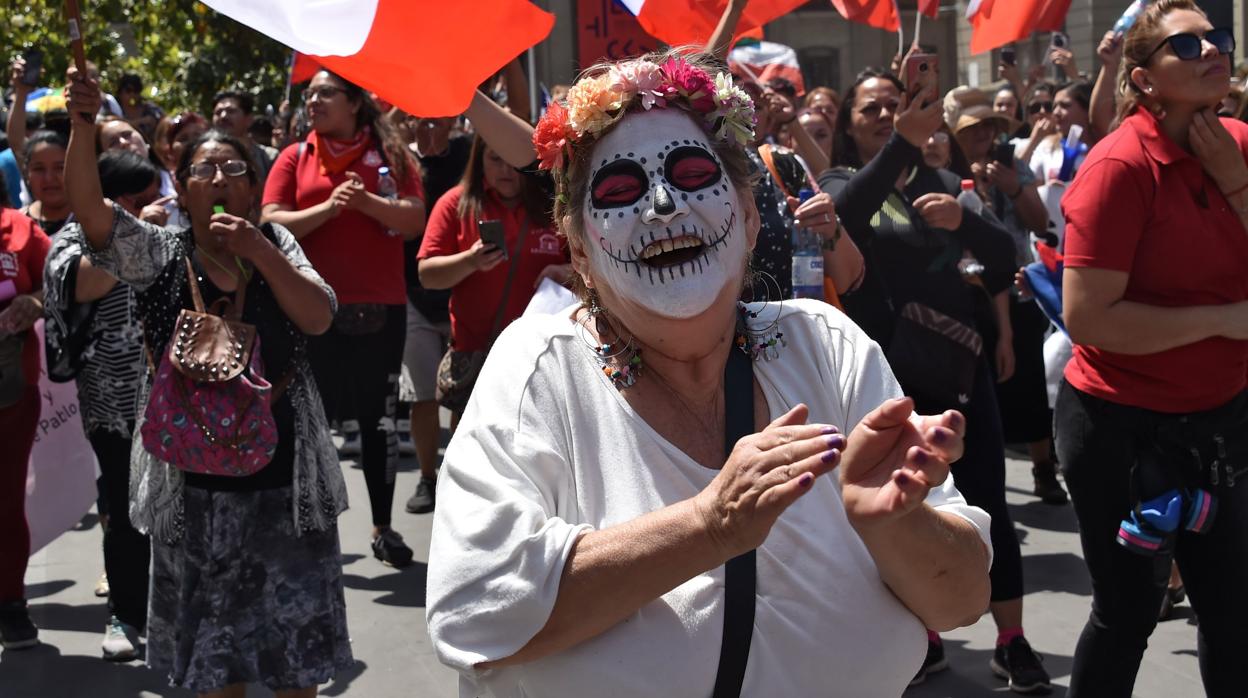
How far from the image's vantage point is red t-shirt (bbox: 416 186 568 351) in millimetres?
5645

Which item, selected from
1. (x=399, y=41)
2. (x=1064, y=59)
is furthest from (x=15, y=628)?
(x=1064, y=59)

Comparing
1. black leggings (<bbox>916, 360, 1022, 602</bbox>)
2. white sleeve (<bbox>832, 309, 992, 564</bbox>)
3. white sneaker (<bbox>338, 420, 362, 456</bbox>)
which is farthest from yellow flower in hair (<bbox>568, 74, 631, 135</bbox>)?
white sneaker (<bbox>338, 420, 362, 456</bbox>)

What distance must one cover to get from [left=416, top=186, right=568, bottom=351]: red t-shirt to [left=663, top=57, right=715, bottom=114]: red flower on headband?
3.11m

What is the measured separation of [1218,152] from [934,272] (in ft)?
4.81

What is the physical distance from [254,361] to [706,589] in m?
2.28

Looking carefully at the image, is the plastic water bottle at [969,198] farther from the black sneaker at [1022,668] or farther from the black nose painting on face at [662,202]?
the black nose painting on face at [662,202]

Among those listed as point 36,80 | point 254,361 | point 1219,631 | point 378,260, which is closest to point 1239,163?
point 1219,631

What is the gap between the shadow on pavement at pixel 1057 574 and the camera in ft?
19.8

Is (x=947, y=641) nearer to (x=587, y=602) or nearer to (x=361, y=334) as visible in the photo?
(x=361, y=334)

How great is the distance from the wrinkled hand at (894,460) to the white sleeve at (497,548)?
1.35 ft

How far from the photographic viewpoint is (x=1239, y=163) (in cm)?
373

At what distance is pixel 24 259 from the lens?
18.6ft

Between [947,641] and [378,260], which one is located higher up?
[378,260]

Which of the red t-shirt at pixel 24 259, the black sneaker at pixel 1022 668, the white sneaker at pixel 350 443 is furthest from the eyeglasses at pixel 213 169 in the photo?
the white sneaker at pixel 350 443
